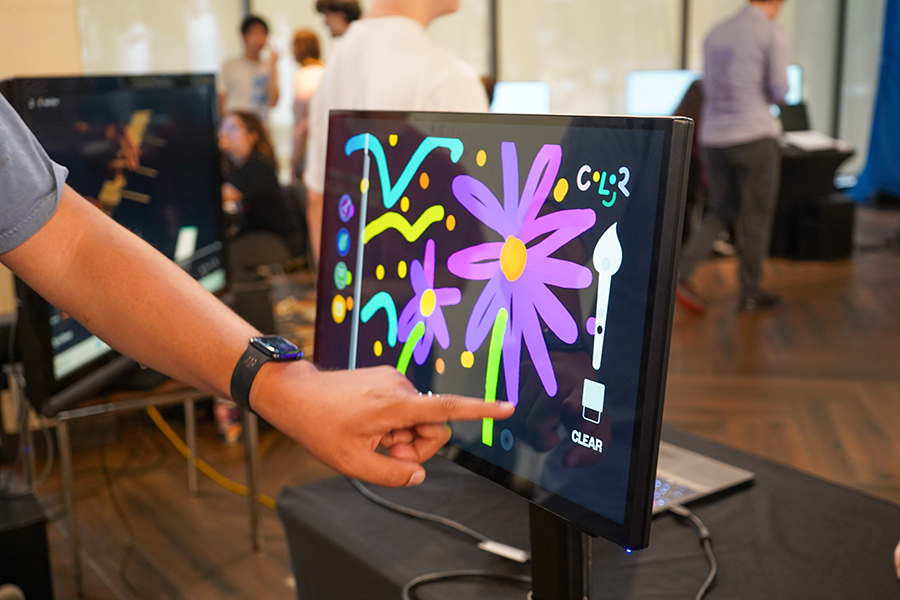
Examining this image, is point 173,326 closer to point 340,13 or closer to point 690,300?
point 340,13

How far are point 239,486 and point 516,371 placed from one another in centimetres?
210

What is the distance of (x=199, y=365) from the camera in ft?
2.72

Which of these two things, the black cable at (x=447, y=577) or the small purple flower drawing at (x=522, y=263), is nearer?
the small purple flower drawing at (x=522, y=263)

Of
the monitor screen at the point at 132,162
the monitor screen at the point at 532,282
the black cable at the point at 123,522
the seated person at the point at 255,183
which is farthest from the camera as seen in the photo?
the seated person at the point at 255,183

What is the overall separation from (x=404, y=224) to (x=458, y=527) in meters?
0.42

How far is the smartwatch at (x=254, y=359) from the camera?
0.77 metres

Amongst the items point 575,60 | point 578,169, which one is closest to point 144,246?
point 578,169

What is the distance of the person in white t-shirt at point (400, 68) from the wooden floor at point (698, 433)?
39.1 inches

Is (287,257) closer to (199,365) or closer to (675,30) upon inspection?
(199,365)

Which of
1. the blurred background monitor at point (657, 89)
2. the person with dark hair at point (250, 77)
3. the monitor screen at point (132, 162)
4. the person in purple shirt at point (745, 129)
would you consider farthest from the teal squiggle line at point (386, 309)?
the blurred background monitor at point (657, 89)

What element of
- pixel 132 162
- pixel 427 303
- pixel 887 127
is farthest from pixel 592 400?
pixel 887 127

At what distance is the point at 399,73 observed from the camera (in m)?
1.85

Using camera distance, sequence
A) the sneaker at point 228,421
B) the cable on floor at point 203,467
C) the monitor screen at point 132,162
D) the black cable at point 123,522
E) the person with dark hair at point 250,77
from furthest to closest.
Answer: the person with dark hair at point 250,77 → the sneaker at point 228,421 → the cable on floor at point 203,467 → the black cable at point 123,522 → the monitor screen at point 132,162

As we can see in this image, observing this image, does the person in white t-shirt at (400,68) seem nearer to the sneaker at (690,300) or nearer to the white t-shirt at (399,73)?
the white t-shirt at (399,73)
